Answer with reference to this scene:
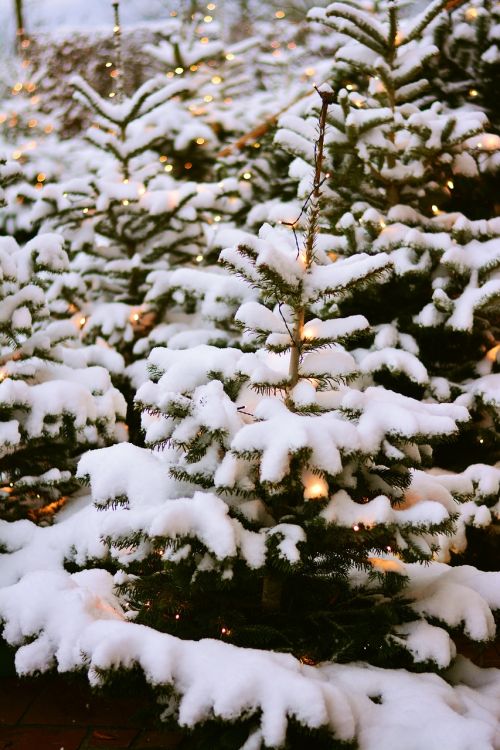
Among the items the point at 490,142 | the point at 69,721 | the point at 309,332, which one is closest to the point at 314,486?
the point at 309,332

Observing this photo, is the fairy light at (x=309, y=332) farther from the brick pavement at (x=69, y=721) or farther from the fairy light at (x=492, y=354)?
the fairy light at (x=492, y=354)

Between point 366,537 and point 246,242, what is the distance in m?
1.02

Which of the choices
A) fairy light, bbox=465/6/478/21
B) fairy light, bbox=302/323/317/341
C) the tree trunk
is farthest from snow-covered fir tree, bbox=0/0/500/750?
the tree trunk

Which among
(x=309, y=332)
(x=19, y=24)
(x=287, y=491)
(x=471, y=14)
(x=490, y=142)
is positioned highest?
(x=471, y=14)

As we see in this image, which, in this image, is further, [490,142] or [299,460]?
[490,142]

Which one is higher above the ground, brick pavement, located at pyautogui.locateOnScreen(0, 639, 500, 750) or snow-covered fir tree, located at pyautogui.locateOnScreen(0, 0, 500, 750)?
snow-covered fir tree, located at pyautogui.locateOnScreen(0, 0, 500, 750)

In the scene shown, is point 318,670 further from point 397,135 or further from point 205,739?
point 397,135

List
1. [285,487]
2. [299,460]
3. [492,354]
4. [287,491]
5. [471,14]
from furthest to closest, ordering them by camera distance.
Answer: [471,14] < [492,354] < [287,491] < [285,487] < [299,460]

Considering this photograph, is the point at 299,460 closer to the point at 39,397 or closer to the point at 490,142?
the point at 39,397

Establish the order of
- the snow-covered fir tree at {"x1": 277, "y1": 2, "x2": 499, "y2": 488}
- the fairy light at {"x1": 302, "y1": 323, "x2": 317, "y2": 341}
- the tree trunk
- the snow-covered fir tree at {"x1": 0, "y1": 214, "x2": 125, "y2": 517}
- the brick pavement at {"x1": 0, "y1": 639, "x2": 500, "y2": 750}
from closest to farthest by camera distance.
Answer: the fairy light at {"x1": 302, "y1": 323, "x2": 317, "y2": 341} < the brick pavement at {"x1": 0, "y1": 639, "x2": 500, "y2": 750} < the snow-covered fir tree at {"x1": 0, "y1": 214, "x2": 125, "y2": 517} < the snow-covered fir tree at {"x1": 277, "y1": 2, "x2": 499, "y2": 488} < the tree trunk

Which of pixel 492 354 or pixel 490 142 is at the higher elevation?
pixel 490 142

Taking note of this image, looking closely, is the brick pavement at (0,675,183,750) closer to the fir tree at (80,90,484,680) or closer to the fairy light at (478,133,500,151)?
the fir tree at (80,90,484,680)

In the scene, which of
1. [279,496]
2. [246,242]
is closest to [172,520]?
[279,496]

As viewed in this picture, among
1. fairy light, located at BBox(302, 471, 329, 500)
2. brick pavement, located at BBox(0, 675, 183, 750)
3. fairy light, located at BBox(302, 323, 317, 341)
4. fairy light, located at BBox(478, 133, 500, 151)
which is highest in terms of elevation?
fairy light, located at BBox(478, 133, 500, 151)
